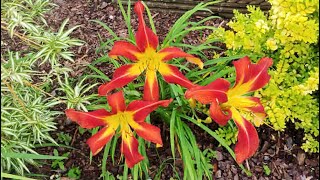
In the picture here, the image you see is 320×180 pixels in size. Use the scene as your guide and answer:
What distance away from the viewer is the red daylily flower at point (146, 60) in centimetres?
212

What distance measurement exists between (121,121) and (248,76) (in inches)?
21.6

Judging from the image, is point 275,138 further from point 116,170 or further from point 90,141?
point 90,141

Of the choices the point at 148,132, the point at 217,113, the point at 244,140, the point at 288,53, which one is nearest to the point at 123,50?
the point at 148,132

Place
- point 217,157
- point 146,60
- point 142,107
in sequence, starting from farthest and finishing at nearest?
point 217,157
point 146,60
point 142,107

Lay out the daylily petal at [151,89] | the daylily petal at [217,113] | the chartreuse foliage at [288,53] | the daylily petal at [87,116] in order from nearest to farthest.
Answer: the daylily petal at [217,113] → the daylily petal at [87,116] → the daylily petal at [151,89] → the chartreuse foliage at [288,53]

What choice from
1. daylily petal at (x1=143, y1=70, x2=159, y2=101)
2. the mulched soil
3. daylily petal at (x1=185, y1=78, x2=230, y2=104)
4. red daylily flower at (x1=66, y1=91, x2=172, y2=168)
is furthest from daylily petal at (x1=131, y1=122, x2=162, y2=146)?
the mulched soil

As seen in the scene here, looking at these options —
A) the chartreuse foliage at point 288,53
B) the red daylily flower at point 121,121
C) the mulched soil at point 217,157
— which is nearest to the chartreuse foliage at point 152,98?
the red daylily flower at point 121,121

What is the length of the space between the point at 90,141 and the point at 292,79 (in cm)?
113

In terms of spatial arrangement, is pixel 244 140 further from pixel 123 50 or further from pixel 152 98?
pixel 123 50

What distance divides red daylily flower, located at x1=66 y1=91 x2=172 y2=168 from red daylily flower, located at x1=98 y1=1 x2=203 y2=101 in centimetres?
11

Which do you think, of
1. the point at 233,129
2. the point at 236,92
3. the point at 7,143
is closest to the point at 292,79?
the point at 233,129

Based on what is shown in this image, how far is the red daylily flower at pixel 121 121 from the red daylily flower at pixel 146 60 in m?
0.11

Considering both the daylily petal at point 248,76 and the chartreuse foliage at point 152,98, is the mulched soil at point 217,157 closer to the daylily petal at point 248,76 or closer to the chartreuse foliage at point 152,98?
the chartreuse foliage at point 152,98

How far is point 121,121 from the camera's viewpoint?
2.14 meters
